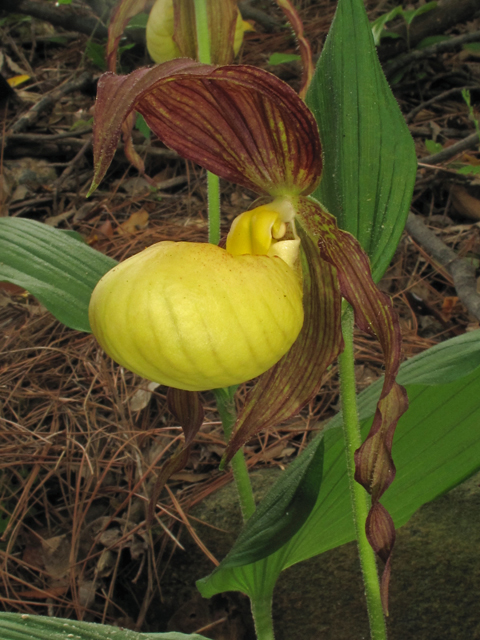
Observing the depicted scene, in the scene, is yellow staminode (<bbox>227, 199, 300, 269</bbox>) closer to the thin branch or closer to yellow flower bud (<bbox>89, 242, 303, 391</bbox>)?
yellow flower bud (<bbox>89, 242, 303, 391</bbox>)

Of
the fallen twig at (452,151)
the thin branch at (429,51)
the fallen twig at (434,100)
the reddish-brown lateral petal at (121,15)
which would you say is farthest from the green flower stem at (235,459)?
the thin branch at (429,51)

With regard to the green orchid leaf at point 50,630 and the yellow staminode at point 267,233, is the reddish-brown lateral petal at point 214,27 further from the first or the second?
the green orchid leaf at point 50,630

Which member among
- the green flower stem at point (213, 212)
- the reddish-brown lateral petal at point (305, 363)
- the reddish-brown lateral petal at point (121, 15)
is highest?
the reddish-brown lateral petal at point (121, 15)

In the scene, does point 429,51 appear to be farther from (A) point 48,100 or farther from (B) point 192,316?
(B) point 192,316

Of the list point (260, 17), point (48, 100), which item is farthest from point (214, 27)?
point (260, 17)

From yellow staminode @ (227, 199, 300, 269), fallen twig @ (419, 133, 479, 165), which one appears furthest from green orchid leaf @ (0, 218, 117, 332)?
fallen twig @ (419, 133, 479, 165)
